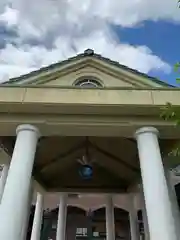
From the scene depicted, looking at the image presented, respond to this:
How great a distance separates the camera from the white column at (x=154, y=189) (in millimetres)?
4836

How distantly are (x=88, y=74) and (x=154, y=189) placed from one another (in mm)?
4539

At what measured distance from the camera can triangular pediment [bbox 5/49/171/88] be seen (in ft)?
26.0

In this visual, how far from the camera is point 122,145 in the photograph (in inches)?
342

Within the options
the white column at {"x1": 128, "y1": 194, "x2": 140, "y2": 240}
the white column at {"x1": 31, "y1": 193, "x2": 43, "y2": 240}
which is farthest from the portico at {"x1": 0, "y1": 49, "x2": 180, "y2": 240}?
the white column at {"x1": 128, "y1": 194, "x2": 140, "y2": 240}

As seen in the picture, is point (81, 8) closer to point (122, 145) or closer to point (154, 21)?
point (154, 21)

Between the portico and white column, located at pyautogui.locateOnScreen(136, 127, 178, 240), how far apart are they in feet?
0.05

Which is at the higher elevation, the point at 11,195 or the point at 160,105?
the point at 160,105

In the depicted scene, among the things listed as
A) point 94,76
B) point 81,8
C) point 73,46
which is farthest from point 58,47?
point 94,76

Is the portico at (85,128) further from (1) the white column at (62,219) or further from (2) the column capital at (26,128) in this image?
(1) the white column at (62,219)

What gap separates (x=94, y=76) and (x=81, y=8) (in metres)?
3.52

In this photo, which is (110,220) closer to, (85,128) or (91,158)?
(91,158)

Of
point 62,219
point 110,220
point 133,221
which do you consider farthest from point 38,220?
point 133,221

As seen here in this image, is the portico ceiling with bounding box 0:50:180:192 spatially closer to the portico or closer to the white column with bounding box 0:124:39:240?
the portico

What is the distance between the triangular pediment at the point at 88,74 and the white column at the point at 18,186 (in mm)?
2348
